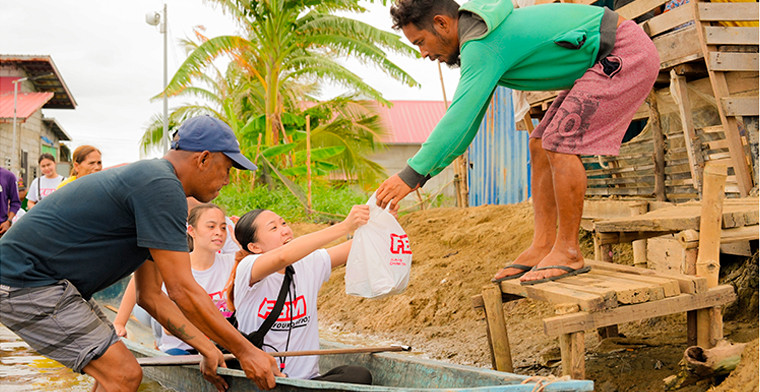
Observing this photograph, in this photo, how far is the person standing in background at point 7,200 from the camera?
8375 mm

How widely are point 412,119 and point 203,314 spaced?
2394cm

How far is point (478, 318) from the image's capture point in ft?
21.8

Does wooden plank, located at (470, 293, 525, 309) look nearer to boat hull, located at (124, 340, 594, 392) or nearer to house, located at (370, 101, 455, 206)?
boat hull, located at (124, 340, 594, 392)

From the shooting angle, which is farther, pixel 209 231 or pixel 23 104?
pixel 23 104

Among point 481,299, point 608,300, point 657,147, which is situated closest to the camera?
point 608,300

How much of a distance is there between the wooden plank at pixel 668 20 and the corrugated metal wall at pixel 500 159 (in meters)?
4.78

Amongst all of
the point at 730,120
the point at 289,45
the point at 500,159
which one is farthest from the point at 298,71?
the point at 730,120

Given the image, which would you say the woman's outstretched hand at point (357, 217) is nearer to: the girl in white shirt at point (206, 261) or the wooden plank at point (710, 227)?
the girl in white shirt at point (206, 261)

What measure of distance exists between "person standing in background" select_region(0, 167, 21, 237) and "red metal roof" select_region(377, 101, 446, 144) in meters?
15.5

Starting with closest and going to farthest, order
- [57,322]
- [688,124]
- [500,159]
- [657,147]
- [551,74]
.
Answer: [57,322], [551,74], [688,124], [657,147], [500,159]

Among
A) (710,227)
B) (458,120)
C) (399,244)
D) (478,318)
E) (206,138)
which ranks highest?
(458,120)

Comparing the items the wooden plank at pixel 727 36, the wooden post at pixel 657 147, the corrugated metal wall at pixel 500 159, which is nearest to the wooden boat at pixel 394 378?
the wooden plank at pixel 727 36

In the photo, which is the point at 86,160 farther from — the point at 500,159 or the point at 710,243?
the point at 500,159

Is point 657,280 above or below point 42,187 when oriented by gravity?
below
